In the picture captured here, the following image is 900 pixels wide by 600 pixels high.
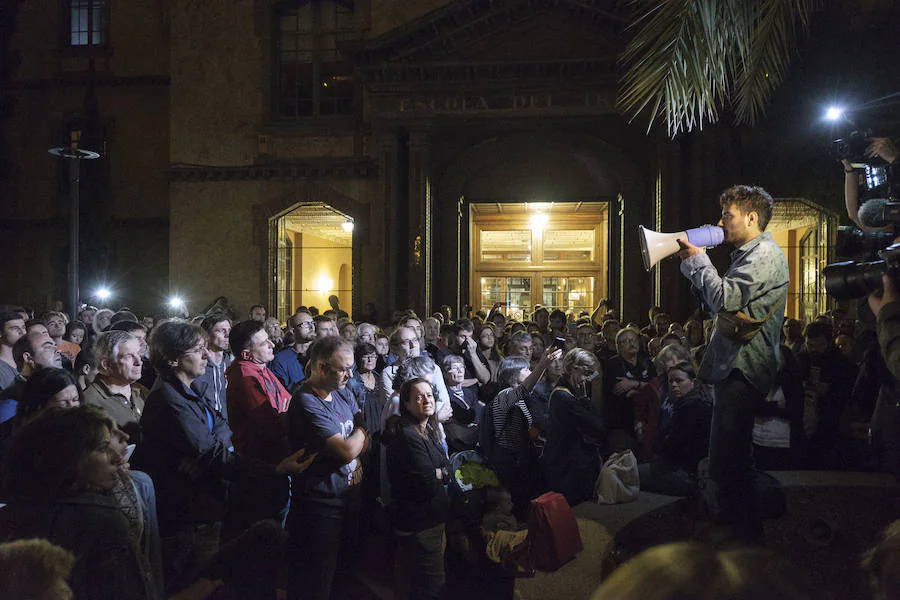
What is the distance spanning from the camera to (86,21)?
2303 centimetres

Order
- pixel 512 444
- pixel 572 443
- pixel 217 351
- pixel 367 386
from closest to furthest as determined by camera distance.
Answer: pixel 572 443 → pixel 512 444 → pixel 217 351 → pixel 367 386

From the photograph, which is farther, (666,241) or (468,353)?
(468,353)

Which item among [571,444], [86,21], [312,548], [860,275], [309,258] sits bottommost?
[312,548]

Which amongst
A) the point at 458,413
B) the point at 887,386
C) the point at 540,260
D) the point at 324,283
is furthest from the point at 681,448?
the point at 324,283

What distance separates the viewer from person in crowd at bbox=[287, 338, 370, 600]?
3.93 m

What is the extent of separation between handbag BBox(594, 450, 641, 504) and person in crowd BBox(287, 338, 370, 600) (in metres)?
1.90

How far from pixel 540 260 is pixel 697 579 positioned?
808 inches

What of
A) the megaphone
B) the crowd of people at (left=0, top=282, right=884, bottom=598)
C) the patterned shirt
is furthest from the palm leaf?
the crowd of people at (left=0, top=282, right=884, bottom=598)

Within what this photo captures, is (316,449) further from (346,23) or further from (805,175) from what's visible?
(346,23)

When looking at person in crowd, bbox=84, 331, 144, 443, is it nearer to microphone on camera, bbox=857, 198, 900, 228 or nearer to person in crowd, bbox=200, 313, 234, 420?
person in crowd, bbox=200, 313, 234, 420

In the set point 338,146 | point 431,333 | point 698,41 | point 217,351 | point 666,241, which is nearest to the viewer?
point 666,241

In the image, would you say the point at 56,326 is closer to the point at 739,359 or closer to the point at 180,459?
the point at 180,459

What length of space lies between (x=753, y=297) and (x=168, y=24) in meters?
23.8

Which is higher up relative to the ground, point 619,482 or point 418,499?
point 418,499
